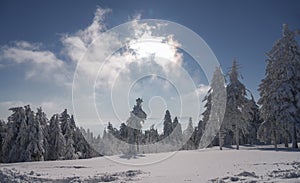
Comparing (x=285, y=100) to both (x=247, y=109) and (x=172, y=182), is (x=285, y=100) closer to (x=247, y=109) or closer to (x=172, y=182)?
(x=247, y=109)

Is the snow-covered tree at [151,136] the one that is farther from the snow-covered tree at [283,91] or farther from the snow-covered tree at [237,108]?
the snow-covered tree at [283,91]

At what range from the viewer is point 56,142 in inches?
2078

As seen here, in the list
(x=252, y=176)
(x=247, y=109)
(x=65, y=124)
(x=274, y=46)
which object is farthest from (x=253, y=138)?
(x=252, y=176)

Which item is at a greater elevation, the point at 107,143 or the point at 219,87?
the point at 219,87

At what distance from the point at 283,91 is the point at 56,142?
40.6 m

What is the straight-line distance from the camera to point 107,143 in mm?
87938

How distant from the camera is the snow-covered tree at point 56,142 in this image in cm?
5269

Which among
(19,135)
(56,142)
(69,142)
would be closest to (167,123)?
(69,142)

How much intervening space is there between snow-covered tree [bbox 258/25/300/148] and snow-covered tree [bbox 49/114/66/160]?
36134 mm

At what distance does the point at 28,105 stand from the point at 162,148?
49268 millimetres

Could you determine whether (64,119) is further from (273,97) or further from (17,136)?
(273,97)

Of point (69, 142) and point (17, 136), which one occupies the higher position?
point (17, 136)

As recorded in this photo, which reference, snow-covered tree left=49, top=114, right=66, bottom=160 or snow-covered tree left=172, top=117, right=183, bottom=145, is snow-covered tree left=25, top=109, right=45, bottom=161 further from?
snow-covered tree left=172, top=117, right=183, bottom=145

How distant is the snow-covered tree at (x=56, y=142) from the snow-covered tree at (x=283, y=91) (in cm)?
3613
